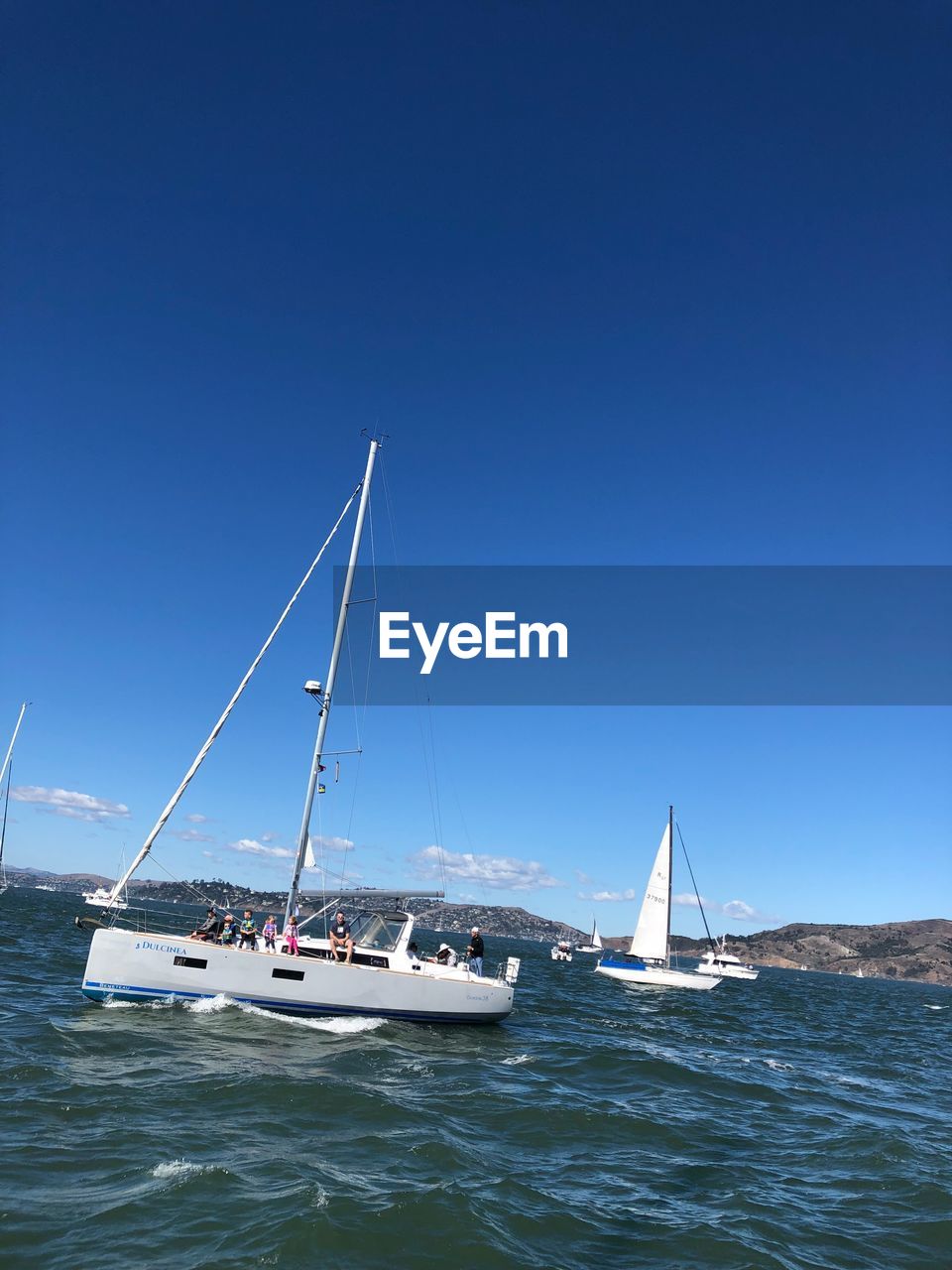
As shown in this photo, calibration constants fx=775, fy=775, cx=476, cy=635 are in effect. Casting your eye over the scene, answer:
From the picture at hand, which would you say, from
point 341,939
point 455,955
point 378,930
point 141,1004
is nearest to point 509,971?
point 455,955

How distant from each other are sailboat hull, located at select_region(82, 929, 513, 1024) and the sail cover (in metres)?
42.6

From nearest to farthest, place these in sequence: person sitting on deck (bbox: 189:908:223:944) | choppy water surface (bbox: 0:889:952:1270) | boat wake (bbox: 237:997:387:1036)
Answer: choppy water surface (bbox: 0:889:952:1270) → boat wake (bbox: 237:997:387:1036) → person sitting on deck (bbox: 189:908:223:944)

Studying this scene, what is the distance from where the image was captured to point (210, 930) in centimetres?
2331

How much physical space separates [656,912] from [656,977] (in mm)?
4811

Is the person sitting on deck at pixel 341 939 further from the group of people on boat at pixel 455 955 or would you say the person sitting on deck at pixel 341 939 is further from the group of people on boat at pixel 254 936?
the group of people on boat at pixel 455 955

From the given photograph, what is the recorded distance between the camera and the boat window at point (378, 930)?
24.4 metres

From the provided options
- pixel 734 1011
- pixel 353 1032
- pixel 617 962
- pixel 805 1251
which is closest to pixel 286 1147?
pixel 805 1251

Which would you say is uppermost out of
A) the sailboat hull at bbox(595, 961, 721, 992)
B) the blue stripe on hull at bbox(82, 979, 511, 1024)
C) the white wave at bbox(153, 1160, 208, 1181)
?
the blue stripe on hull at bbox(82, 979, 511, 1024)

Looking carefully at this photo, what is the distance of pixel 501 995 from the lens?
24938 mm

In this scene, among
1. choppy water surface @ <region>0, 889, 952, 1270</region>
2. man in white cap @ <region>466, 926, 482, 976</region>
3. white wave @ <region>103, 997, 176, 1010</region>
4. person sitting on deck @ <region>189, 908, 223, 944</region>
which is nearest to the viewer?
choppy water surface @ <region>0, 889, 952, 1270</region>

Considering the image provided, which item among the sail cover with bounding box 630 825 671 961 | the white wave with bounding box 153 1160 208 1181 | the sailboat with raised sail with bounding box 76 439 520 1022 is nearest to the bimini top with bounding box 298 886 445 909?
the sailboat with raised sail with bounding box 76 439 520 1022

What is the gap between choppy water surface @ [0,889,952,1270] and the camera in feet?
29.4

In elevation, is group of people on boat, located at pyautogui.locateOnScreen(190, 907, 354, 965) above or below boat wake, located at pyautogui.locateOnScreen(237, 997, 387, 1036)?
above

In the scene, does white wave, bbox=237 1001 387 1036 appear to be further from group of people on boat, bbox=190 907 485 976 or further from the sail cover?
the sail cover
